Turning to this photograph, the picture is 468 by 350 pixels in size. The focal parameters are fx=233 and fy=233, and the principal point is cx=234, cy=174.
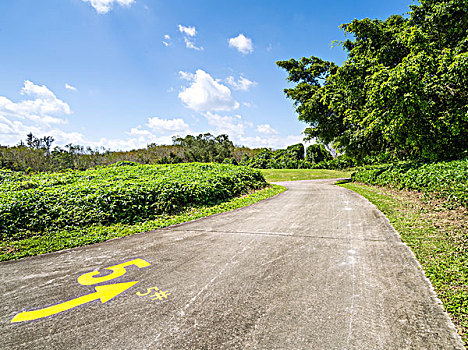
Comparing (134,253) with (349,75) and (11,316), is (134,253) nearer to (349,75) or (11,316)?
(11,316)

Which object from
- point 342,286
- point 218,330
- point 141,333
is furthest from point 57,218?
point 342,286

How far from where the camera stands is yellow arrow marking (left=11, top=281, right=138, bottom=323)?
268cm

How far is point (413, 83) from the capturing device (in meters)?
10.7

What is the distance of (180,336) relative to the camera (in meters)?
2.30

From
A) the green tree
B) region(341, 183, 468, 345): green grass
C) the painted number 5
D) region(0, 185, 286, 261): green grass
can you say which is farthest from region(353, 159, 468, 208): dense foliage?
the green tree

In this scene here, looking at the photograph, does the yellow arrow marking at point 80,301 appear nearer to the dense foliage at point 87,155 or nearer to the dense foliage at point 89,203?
the dense foliage at point 89,203

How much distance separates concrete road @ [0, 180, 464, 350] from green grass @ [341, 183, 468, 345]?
0.48ft

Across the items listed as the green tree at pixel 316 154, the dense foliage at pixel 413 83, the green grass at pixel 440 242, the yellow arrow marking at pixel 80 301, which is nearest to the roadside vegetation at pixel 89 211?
the yellow arrow marking at pixel 80 301

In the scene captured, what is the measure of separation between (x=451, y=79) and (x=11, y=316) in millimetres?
15713

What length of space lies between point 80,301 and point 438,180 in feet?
35.7

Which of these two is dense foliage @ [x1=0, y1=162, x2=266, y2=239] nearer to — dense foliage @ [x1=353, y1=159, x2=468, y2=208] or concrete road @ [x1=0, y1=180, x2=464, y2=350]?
concrete road @ [x1=0, y1=180, x2=464, y2=350]

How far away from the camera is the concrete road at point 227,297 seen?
2.28 m

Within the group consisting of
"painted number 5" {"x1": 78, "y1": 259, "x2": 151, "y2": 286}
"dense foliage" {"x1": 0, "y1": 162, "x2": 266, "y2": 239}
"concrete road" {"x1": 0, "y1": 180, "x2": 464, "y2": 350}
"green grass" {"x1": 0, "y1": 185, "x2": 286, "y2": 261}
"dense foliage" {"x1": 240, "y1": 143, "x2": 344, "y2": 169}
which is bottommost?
"concrete road" {"x1": 0, "y1": 180, "x2": 464, "y2": 350}

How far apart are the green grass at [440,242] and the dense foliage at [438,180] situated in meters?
0.44
